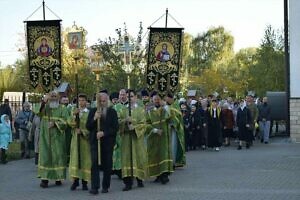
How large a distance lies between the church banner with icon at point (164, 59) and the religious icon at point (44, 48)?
3317mm

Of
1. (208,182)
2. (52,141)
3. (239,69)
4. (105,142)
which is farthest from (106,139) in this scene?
(239,69)

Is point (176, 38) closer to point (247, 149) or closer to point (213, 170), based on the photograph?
point (213, 170)

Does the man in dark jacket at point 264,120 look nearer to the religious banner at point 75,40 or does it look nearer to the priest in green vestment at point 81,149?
the religious banner at point 75,40

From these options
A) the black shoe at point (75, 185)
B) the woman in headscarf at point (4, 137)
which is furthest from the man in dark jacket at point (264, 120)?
the black shoe at point (75, 185)

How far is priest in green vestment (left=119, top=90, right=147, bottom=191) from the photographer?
39.5ft

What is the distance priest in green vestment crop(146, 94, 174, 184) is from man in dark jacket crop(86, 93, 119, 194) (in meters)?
1.48

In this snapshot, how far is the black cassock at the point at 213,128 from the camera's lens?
21.1 meters

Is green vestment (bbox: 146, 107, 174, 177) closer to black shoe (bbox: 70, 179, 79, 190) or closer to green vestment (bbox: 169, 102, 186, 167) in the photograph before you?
green vestment (bbox: 169, 102, 186, 167)

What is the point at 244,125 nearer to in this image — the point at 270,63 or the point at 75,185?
the point at 75,185

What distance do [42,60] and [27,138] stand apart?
5.25 m

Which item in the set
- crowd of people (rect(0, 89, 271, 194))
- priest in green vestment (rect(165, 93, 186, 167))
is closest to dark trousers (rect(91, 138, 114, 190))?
crowd of people (rect(0, 89, 271, 194))

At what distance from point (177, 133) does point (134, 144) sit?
3147 millimetres

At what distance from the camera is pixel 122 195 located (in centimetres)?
1138

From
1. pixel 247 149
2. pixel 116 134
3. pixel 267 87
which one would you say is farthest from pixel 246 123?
pixel 267 87
